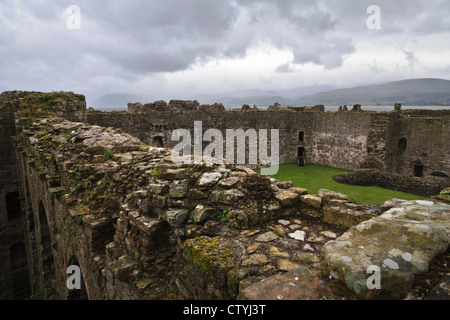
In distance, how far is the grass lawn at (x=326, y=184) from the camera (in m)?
14.9

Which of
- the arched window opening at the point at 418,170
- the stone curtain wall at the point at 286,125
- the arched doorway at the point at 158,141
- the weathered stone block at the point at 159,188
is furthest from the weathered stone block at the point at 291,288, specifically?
the arched window opening at the point at 418,170

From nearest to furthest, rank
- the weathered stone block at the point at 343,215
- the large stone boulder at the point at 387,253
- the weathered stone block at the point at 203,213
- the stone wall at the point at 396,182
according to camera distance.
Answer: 1. the large stone boulder at the point at 387,253
2. the weathered stone block at the point at 343,215
3. the weathered stone block at the point at 203,213
4. the stone wall at the point at 396,182

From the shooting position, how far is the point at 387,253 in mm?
2551

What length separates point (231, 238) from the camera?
3.68m

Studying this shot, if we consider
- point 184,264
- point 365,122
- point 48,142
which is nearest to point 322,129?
point 365,122

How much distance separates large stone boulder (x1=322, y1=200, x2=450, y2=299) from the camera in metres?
2.23

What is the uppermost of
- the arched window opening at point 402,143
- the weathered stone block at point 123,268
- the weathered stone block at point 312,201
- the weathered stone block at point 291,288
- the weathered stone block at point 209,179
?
the weathered stone block at point 209,179

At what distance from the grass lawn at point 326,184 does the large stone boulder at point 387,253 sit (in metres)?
12.1

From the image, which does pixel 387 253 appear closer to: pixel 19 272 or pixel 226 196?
pixel 226 196

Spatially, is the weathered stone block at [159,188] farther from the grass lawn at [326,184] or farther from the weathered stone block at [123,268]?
the grass lawn at [326,184]

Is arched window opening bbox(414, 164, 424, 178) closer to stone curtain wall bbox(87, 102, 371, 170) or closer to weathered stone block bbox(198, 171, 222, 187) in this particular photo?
stone curtain wall bbox(87, 102, 371, 170)

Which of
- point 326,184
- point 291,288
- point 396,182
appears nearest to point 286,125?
point 326,184

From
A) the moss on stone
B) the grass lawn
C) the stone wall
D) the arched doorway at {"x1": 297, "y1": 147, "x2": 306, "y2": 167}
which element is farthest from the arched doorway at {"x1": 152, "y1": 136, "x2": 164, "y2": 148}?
the moss on stone

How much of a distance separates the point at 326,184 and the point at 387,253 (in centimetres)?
1687
